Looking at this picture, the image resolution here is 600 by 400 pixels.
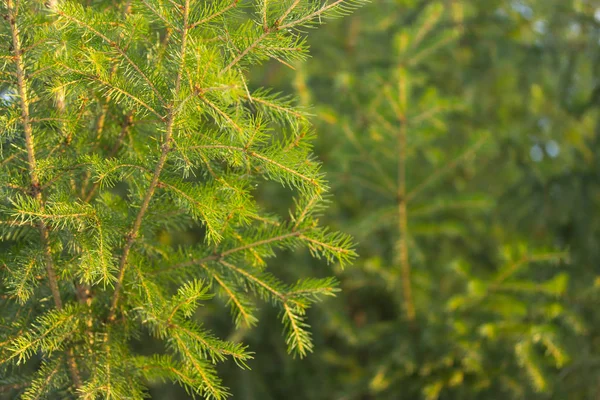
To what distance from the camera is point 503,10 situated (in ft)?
11.0

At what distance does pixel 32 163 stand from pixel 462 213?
2360 millimetres

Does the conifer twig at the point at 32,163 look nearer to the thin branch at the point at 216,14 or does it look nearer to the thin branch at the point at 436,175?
the thin branch at the point at 216,14

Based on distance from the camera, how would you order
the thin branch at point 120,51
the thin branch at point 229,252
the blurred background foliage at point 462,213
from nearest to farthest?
the thin branch at point 120,51 < the thin branch at point 229,252 < the blurred background foliage at point 462,213

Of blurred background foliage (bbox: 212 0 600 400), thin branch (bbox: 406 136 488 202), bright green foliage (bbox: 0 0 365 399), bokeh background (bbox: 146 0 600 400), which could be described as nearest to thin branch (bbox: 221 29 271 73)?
bright green foliage (bbox: 0 0 365 399)

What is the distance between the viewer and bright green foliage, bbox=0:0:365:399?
3.43 ft

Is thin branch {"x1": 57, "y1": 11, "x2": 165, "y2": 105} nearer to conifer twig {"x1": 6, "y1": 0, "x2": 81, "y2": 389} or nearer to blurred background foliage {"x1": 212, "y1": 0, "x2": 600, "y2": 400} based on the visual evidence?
conifer twig {"x1": 6, "y1": 0, "x2": 81, "y2": 389}

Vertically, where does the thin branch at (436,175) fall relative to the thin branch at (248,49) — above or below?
below

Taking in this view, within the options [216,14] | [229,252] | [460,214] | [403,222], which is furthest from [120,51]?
[460,214]

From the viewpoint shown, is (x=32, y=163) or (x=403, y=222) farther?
(x=403, y=222)

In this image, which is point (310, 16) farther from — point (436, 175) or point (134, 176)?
point (436, 175)

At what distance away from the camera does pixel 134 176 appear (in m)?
1.14

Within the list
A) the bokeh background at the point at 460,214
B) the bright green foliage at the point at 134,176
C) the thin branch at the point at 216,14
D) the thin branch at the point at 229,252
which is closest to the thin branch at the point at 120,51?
the bright green foliage at the point at 134,176

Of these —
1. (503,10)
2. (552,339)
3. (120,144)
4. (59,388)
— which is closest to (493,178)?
(503,10)

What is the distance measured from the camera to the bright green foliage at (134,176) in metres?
1.05
